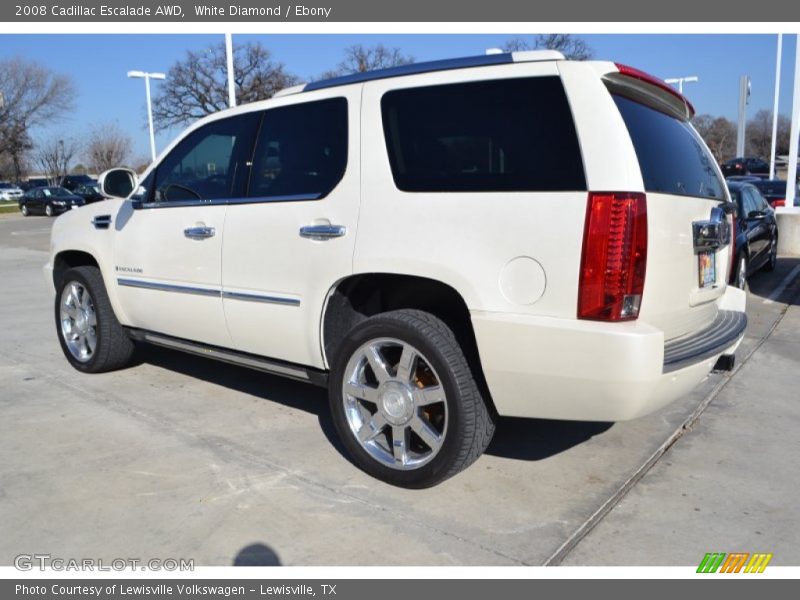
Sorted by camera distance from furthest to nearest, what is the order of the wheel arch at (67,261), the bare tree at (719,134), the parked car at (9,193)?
the bare tree at (719,134), the parked car at (9,193), the wheel arch at (67,261)

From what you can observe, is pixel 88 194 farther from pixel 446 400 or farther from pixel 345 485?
pixel 446 400

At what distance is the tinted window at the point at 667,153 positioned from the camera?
297cm

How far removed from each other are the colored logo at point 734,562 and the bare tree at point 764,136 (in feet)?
263

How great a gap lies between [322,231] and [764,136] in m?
87.4

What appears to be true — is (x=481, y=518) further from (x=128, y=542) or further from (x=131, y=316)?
(x=131, y=316)

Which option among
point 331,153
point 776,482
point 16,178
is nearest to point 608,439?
point 776,482

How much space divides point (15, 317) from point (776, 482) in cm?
794

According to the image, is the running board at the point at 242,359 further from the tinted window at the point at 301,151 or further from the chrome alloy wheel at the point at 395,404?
the tinted window at the point at 301,151

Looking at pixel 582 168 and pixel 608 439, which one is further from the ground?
pixel 582 168

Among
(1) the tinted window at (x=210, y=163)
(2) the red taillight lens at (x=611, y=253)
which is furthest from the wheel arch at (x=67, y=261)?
(2) the red taillight lens at (x=611, y=253)

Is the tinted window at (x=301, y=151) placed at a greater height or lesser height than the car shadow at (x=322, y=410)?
greater

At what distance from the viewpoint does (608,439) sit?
13.1 ft

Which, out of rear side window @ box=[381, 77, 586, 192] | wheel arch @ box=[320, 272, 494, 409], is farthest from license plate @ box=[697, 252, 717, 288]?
wheel arch @ box=[320, 272, 494, 409]
